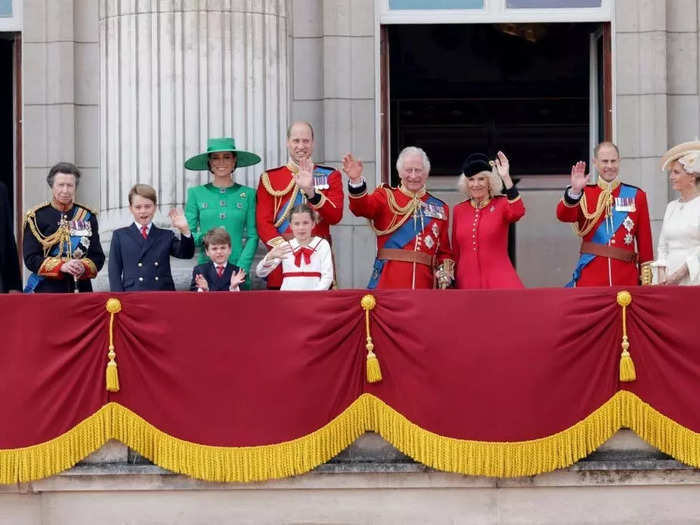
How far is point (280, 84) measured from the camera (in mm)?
14641

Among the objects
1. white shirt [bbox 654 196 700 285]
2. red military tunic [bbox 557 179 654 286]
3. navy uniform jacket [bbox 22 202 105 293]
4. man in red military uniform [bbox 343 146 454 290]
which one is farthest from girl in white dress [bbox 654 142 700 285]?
navy uniform jacket [bbox 22 202 105 293]

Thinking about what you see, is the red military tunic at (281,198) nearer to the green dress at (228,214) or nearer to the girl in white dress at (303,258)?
the green dress at (228,214)

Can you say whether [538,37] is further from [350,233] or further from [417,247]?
[417,247]

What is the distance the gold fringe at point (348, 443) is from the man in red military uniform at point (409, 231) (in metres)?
1.67

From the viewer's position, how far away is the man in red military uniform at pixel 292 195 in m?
13.2

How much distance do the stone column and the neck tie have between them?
1.74 meters

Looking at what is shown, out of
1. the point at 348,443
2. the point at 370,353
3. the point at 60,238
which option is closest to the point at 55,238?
the point at 60,238

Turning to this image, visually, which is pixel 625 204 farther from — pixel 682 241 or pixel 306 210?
pixel 306 210

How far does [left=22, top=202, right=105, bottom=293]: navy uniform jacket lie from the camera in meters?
13.1

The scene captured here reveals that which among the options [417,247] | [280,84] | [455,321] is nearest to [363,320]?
[455,321]

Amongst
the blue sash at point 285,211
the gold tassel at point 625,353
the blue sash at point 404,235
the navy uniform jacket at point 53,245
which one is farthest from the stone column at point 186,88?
the gold tassel at point 625,353

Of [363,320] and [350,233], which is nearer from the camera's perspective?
[363,320]

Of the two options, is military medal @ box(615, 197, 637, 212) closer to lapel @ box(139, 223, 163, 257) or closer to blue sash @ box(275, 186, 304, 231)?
blue sash @ box(275, 186, 304, 231)

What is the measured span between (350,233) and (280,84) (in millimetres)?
1614
